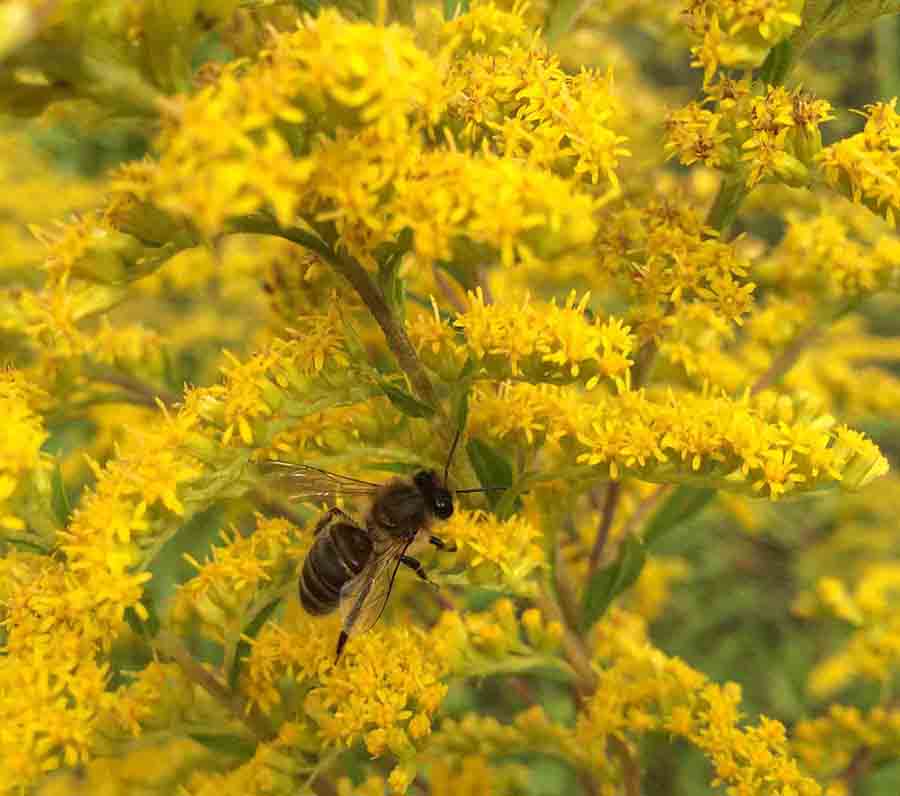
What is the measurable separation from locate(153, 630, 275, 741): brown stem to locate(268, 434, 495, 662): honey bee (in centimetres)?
19

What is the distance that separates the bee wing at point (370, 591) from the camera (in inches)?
68.1

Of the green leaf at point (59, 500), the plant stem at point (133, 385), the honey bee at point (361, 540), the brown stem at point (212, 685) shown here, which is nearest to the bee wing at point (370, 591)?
the honey bee at point (361, 540)

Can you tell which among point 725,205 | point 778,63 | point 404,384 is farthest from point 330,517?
point 778,63

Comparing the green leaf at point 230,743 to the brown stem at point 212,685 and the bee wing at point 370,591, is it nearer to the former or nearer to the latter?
the brown stem at point 212,685

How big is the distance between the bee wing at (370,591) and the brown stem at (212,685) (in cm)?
24

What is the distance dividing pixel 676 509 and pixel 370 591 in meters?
0.66

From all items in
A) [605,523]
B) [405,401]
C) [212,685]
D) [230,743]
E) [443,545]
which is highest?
[405,401]

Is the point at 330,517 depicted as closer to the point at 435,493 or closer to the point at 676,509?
the point at 435,493

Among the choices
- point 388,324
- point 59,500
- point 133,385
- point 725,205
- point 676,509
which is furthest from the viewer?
point 133,385

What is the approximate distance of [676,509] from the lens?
2.02 metres

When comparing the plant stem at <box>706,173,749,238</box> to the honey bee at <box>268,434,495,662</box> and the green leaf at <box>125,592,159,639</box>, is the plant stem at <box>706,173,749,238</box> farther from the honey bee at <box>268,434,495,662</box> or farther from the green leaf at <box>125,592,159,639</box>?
the green leaf at <box>125,592,159,639</box>

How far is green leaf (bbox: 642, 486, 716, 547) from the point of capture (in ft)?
6.60

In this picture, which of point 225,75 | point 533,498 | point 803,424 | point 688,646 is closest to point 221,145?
point 225,75

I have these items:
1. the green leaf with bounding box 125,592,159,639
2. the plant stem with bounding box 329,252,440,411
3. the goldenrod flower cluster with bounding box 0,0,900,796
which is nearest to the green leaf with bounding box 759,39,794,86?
the goldenrod flower cluster with bounding box 0,0,900,796
